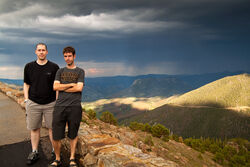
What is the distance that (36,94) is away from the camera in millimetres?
5043

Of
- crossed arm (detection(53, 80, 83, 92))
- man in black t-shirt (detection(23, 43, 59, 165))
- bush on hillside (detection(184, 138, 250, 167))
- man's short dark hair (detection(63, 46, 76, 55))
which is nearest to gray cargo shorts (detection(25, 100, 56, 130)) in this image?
man in black t-shirt (detection(23, 43, 59, 165))

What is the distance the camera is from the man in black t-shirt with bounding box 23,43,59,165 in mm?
5016

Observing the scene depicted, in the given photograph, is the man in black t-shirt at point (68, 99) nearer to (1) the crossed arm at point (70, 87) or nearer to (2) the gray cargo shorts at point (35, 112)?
(1) the crossed arm at point (70, 87)

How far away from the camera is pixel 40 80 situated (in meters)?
5.02

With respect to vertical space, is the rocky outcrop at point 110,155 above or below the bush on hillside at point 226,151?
above

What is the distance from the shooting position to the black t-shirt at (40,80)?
5.02 m

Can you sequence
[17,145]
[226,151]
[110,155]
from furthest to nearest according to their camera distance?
1. [226,151]
2. [17,145]
3. [110,155]

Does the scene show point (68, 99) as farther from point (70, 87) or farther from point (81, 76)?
point (81, 76)

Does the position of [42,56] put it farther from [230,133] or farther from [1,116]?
[230,133]

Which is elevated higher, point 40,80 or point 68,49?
point 68,49

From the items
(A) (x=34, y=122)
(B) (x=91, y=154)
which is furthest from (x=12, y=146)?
(B) (x=91, y=154)

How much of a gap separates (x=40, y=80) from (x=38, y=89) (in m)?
0.26

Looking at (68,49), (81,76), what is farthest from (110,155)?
(68,49)

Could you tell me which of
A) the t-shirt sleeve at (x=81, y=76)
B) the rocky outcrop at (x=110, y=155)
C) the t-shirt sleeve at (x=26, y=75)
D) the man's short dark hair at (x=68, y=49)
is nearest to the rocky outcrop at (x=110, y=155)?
the rocky outcrop at (x=110, y=155)
